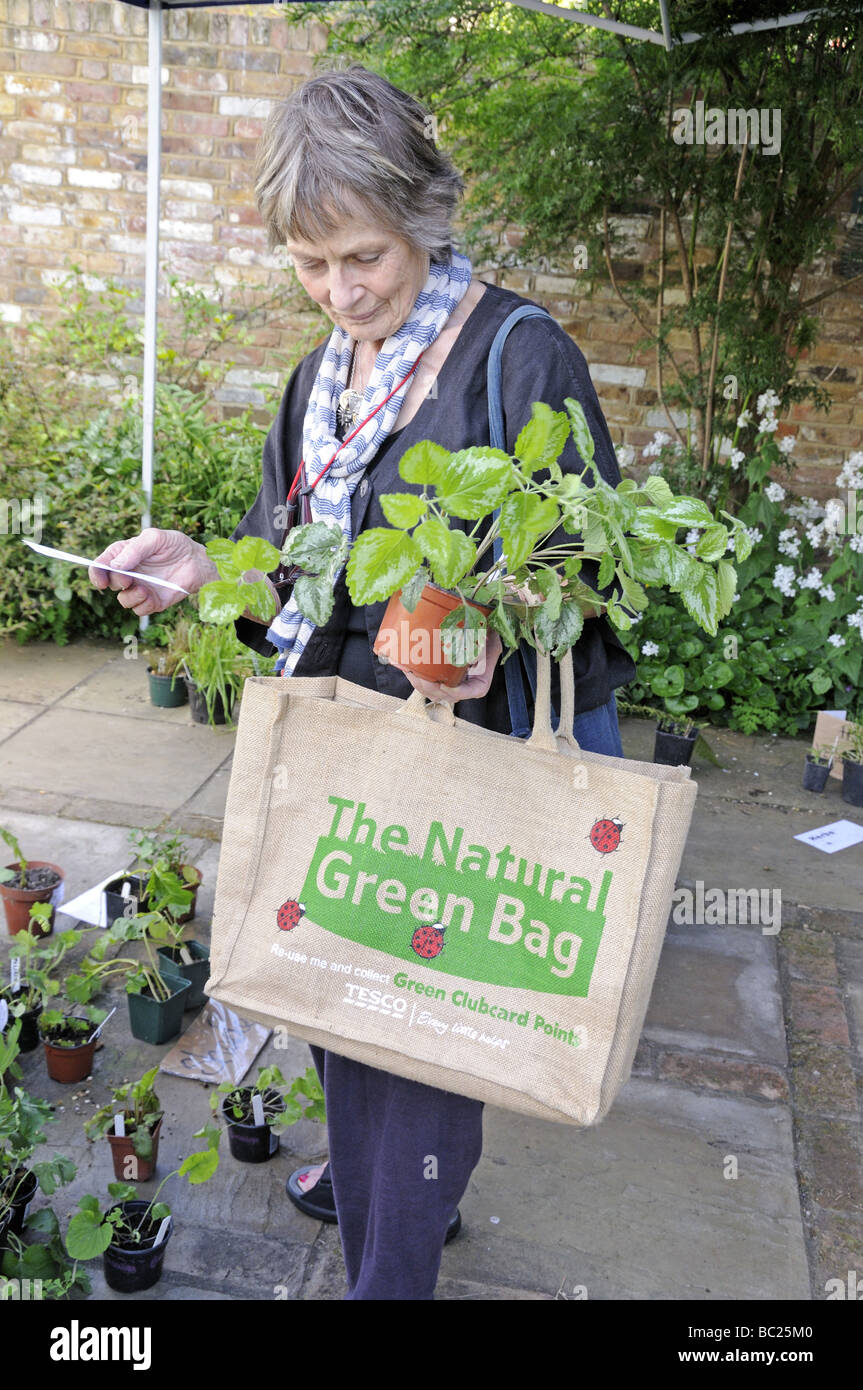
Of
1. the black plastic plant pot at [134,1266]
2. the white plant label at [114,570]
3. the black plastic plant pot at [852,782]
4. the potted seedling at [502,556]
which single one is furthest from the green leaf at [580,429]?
the black plastic plant pot at [852,782]

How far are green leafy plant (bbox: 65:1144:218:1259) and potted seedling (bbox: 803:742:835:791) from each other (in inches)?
112

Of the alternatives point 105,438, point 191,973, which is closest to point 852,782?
point 191,973

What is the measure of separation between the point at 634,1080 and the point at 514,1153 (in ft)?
1.26

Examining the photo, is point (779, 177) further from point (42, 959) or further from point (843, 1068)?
point (42, 959)

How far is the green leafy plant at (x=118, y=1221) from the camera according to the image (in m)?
1.79

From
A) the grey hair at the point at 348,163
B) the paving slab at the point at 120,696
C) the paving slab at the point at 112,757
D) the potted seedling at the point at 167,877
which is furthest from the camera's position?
the paving slab at the point at 120,696

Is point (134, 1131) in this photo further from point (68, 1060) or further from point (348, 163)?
point (348, 163)

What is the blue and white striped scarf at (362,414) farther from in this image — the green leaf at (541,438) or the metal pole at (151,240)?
the metal pole at (151,240)

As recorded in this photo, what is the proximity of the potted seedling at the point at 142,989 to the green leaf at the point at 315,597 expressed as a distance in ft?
4.38

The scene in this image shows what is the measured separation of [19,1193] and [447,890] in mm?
1127

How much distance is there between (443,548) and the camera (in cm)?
116

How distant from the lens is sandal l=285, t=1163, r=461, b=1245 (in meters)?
2.08

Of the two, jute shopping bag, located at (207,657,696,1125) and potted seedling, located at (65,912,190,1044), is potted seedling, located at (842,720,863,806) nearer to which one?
potted seedling, located at (65,912,190,1044)

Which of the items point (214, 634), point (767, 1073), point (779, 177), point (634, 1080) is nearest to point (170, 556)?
point (634, 1080)
